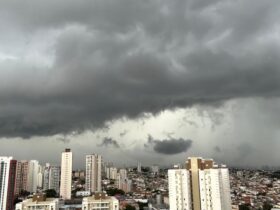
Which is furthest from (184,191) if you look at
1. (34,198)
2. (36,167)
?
Result: (36,167)

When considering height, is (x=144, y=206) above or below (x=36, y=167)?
below

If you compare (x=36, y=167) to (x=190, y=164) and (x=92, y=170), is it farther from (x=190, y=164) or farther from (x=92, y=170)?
(x=190, y=164)

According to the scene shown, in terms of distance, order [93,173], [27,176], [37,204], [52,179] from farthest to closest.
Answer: [52,179] < [93,173] < [27,176] < [37,204]

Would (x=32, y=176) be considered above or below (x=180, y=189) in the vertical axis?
above

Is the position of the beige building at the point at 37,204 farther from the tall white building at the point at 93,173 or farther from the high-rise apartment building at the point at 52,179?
the high-rise apartment building at the point at 52,179

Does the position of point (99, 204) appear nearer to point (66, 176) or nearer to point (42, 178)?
point (66, 176)

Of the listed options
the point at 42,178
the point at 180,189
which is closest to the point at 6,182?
the point at 180,189
